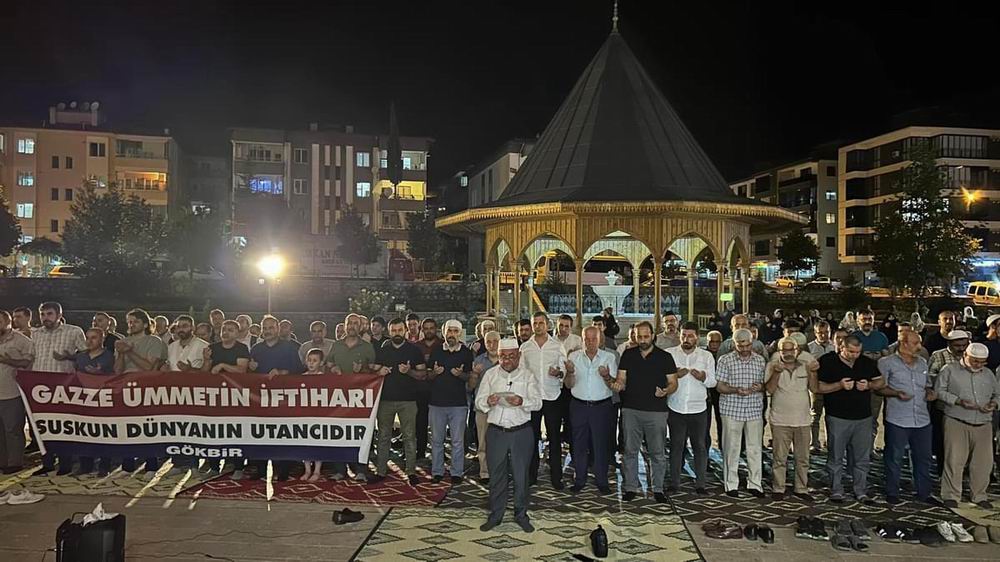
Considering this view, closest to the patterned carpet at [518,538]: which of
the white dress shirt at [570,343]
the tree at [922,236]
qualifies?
the white dress shirt at [570,343]

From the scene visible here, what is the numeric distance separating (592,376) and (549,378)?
0.47m

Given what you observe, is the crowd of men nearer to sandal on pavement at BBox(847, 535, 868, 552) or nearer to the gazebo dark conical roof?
sandal on pavement at BBox(847, 535, 868, 552)

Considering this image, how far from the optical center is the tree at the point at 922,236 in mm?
34875

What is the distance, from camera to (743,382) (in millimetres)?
7891

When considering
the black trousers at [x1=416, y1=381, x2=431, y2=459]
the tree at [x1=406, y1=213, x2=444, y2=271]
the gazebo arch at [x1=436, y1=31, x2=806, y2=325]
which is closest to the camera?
the black trousers at [x1=416, y1=381, x2=431, y2=459]

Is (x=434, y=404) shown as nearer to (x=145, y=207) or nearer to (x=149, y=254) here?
(x=149, y=254)

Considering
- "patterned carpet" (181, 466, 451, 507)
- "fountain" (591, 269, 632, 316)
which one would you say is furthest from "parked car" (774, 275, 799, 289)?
"patterned carpet" (181, 466, 451, 507)

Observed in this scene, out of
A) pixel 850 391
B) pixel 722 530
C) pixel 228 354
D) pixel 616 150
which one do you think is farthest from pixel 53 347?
pixel 616 150

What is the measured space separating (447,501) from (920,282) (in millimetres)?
35053

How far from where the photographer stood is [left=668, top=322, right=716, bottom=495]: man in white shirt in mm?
7938

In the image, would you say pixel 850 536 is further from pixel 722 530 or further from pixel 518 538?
pixel 518 538

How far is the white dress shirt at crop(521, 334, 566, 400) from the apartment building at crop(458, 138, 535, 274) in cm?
4007

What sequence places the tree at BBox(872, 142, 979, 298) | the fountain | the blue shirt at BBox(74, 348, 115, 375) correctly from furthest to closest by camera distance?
1. the tree at BBox(872, 142, 979, 298)
2. the fountain
3. the blue shirt at BBox(74, 348, 115, 375)

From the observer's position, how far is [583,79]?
18594 millimetres
